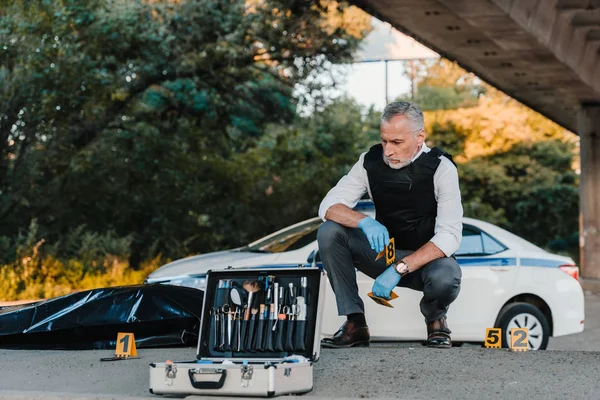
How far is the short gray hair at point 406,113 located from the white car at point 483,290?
2919 millimetres

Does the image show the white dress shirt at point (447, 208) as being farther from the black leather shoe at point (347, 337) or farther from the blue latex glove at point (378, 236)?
the black leather shoe at point (347, 337)

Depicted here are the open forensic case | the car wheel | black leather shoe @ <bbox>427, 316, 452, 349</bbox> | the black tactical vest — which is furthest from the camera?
the car wheel

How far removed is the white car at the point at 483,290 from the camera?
972 cm

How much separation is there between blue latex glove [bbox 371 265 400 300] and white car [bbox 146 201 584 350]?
275cm

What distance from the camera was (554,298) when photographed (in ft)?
34.1

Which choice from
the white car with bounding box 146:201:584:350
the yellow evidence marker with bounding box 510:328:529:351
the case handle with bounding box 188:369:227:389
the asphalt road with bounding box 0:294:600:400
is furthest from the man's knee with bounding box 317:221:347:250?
the white car with bounding box 146:201:584:350

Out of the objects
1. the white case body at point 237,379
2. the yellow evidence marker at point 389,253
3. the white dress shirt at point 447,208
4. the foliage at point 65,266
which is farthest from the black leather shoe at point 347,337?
the foliage at point 65,266

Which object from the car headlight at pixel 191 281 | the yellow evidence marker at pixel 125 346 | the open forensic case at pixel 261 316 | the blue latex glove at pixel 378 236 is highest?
the blue latex glove at pixel 378 236

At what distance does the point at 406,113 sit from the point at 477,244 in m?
3.70

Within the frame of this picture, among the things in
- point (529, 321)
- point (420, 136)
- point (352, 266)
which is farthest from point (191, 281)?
point (420, 136)

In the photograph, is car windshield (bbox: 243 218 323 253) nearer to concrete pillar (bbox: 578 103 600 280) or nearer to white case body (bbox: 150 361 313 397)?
white case body (bbox: 150 361 313 397)

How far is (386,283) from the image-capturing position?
6.81 meters

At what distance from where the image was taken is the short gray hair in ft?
22.6

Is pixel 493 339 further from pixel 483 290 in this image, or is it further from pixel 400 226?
pixel 483 290
